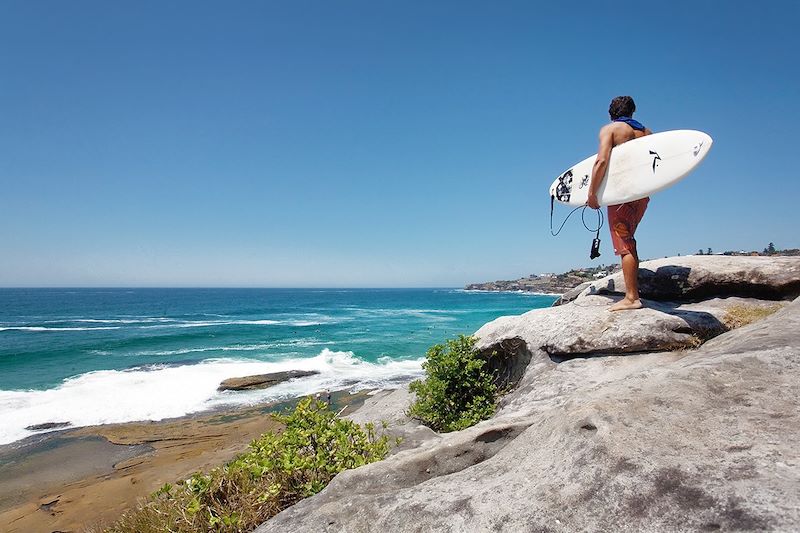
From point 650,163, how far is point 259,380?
20.7 metres

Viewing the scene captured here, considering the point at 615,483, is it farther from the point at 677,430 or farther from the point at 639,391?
the point at 639,391

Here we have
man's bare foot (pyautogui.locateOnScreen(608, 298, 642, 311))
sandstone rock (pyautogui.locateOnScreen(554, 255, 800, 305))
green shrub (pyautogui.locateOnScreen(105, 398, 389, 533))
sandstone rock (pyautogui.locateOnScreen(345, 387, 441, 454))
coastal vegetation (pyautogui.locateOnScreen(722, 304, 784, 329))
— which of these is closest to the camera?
green shrub (pyautogui.locateOnScreen(105, 398, 389, 533))

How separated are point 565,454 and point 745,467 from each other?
892mm

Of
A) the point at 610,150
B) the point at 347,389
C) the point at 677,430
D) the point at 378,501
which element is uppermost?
the point at 610,150

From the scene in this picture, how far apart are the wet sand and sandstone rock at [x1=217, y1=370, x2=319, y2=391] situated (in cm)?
372

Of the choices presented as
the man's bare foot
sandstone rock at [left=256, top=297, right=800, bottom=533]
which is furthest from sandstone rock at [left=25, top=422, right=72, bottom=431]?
the man's bare foot

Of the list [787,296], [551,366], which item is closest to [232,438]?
[551,366]

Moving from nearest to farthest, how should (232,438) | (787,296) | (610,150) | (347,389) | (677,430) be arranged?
(677,430) < (610,150) < (787,296) < (232,438) < (347,389)

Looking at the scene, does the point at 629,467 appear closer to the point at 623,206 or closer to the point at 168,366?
the point at 623,206

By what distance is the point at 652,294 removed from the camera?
25.3 feet

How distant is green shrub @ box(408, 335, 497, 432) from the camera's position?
630 cm

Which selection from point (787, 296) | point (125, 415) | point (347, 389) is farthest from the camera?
point (347, 389)

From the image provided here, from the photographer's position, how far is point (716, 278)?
7.37 m

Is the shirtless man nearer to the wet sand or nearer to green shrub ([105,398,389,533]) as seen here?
green shrub ([105,398,389,533])
